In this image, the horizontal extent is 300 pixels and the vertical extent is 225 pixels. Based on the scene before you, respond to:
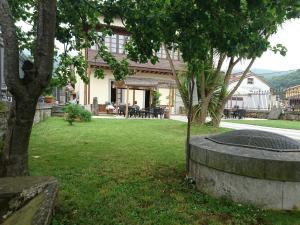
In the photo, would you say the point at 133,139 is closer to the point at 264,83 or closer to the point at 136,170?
the point at 136,170

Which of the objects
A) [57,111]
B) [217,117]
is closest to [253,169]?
[217,117]

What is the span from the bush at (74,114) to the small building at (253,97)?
8083 millimetres

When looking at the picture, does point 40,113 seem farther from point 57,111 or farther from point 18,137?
point 18,137

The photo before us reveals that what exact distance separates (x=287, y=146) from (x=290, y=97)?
67.7ft

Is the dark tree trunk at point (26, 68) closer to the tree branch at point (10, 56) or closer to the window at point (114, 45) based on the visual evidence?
the tree branch at point (10, 56)

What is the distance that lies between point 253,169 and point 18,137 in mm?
2773

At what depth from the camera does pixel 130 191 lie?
423 centimetres

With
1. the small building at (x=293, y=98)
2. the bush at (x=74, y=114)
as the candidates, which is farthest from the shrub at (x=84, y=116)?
the small building at (x=293, y=98)

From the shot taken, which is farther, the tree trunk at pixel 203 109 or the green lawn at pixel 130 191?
the tree trunk at pixel 203 109

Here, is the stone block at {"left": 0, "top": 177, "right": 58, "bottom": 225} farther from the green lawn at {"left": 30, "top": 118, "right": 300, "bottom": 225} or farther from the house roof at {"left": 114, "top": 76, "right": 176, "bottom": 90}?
the house roof at {"left": 114, "top": 76, "right": 176, "bottom": 90}

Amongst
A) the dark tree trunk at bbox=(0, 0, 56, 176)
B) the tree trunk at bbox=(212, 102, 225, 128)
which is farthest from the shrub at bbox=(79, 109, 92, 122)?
the dark tree trunk at bbox=(0, 0, 56, 176)

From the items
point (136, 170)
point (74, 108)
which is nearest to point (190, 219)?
point (136, 170)

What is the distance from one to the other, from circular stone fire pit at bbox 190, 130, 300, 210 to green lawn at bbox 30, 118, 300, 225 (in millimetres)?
148

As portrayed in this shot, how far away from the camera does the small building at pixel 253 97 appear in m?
24.9
